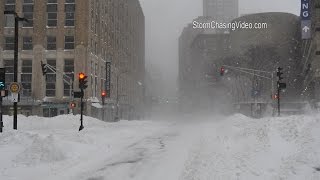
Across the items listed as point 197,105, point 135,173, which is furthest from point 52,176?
point 197,105

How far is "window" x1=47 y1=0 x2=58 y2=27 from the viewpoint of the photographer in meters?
66.5

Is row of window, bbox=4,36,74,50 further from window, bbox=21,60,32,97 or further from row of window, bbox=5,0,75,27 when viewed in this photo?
window, bbox=21,60,32,97

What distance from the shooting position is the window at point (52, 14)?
218ft

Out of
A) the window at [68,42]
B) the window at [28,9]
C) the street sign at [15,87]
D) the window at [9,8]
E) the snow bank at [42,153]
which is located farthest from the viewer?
the window at [9,8]

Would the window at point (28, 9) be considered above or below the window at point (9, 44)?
above

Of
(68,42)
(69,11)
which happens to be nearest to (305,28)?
(69,11)

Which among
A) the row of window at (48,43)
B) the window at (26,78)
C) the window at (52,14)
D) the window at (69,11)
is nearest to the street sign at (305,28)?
the window at (69,11)

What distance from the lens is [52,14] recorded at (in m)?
66.7

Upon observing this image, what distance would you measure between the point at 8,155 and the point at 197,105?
170060 mm

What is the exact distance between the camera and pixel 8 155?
1556 cm

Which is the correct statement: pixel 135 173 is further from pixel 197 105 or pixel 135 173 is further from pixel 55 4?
pixel 197 105

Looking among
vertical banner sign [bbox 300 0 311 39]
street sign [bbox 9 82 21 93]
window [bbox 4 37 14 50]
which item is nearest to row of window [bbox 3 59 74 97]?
window [bbox 4 37 14 50]

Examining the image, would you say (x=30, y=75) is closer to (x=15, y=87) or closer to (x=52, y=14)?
(x=52, y=14)

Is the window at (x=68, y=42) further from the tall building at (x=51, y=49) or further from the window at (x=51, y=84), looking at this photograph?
the window at (x=51, y=84)
